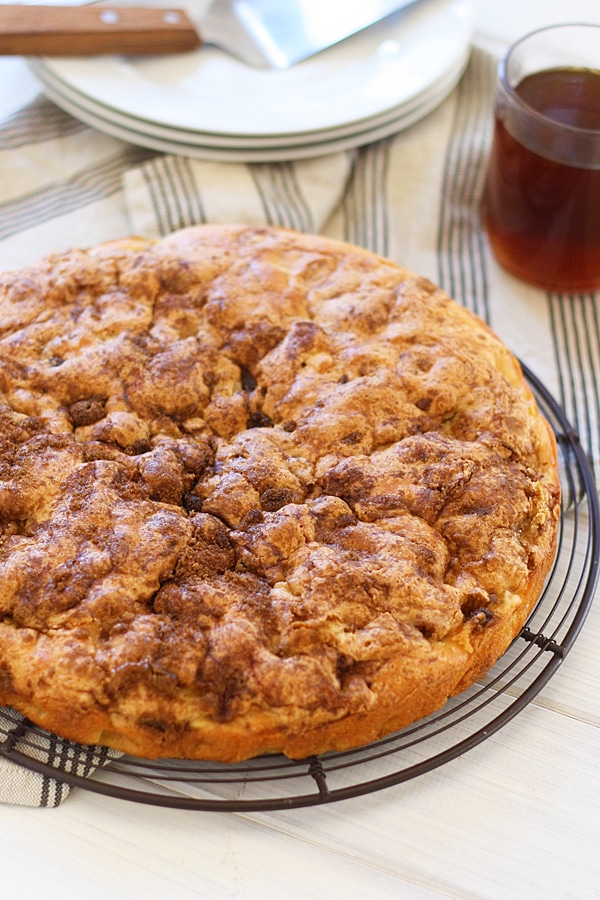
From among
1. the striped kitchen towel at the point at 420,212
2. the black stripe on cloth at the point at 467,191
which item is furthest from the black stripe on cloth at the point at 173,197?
the black stripe on cloth at the point at 467,191

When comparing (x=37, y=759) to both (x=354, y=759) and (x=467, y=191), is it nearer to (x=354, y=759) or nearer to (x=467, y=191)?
(x=354, y=759)

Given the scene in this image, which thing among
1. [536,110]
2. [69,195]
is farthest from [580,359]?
[69,195]

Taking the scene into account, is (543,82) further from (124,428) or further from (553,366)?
(124,428)

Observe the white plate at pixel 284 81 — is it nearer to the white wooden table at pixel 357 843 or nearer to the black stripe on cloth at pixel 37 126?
the black stripe on cloth at pixel 37 126

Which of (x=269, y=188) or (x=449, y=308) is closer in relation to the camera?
(x=449, y=308)

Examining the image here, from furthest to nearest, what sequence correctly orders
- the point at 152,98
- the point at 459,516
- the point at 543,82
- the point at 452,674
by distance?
1. the point at 152,98
2. the point at 543,82
3. the point at 459,516
4. the point at 452,674

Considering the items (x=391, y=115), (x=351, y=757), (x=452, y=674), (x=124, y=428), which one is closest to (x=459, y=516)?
(x=452, y=674)

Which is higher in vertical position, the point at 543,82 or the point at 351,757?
the point at 543,82

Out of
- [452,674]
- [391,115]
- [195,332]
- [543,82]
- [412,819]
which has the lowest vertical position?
[412,819]
